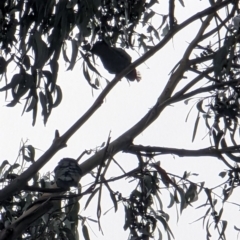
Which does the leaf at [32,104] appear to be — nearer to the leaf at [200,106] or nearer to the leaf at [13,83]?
the leaf at [13,83]

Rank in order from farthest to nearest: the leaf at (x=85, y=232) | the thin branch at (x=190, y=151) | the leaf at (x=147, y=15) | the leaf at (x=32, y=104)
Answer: the leaf at (x=147, y=15), the leaf at (x=85, y=232), the thin branch at (x=190, y=151), the leaf at (x=32, y=104)

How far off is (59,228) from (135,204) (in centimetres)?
24

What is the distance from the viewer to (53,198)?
5.38 feet

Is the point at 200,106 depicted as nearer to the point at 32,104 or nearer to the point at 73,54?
the point at 73,54

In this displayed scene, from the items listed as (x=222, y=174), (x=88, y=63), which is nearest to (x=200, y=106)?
(x=222, y=174)

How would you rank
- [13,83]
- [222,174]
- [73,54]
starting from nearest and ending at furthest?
[13,83]
[73,54]
[222,174]

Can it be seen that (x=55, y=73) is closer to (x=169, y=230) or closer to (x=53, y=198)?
(x=53, y=198)

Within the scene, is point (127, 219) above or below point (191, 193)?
below

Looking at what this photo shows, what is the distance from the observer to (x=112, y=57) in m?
1.88

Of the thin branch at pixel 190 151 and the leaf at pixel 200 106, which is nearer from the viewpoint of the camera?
the thin branch at pixel 190 151

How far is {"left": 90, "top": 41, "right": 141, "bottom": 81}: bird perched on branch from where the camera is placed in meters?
1.87

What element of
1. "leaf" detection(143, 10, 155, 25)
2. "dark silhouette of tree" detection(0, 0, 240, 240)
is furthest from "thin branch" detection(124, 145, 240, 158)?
"leaf" detection(143, 10, 155, 25)

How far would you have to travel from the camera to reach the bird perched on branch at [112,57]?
1.87 meters

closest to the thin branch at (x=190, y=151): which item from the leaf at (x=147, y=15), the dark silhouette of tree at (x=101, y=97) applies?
the dark silhouette of tree at (x=101, y=97)
